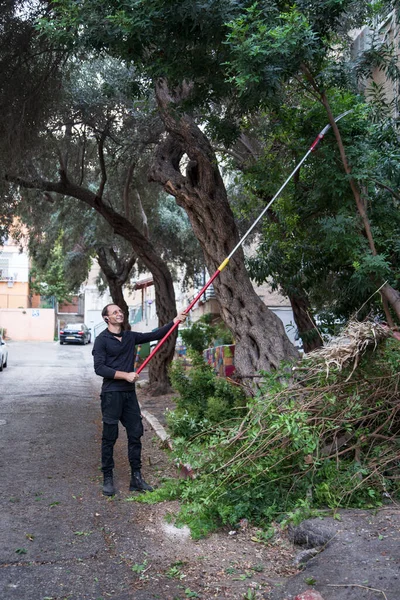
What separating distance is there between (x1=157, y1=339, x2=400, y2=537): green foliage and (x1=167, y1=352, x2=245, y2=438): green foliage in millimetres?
806

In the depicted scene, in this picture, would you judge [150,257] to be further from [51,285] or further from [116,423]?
[51,285]

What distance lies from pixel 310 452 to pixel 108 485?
7.68ft

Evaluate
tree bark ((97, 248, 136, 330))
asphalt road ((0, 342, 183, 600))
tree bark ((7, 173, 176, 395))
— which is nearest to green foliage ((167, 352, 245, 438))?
asphalt road ((0, 342, 183, 600))

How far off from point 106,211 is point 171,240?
7959 mm

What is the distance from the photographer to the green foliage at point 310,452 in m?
5.36

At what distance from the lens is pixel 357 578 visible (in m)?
4.09

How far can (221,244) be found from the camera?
8.41 m

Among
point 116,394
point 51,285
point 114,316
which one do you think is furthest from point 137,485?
point 51,285

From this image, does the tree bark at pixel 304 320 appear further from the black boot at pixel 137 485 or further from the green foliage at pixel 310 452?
the green foliage at pixel 310 452

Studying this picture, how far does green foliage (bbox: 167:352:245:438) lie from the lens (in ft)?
24.5

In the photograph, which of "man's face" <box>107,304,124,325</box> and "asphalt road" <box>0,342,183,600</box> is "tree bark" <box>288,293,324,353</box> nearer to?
"asphalt road" <box>0,342,183,600</box>

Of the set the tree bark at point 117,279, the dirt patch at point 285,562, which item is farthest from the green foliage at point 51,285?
the dirt patch at point 285,562

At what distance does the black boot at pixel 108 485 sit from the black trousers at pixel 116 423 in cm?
6

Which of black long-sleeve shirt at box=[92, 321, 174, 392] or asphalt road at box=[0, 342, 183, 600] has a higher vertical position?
black long-sleeve shirt at box=[92, 321, 174, 392]
